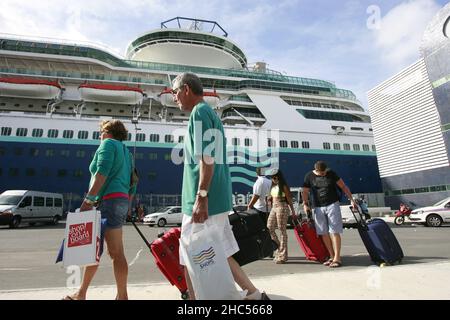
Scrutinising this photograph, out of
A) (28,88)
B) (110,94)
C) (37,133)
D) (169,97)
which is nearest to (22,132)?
(37,133)

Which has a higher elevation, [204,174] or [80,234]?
[204,174]

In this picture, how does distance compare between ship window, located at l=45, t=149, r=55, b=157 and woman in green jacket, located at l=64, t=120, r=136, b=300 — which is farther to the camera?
ship window, located at l=45, t=149, r=55, b=157

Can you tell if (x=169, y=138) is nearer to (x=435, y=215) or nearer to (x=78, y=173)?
(x=78, y=173)

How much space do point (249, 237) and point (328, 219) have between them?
2099 millimetres

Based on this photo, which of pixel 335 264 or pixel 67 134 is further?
pixel 67 134

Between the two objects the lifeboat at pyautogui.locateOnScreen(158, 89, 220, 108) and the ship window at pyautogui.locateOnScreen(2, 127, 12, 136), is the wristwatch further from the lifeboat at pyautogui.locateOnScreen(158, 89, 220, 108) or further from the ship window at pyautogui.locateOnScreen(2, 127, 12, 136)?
the ship window at pyautogui.locateOnScreen(2, 127, 12, 136)

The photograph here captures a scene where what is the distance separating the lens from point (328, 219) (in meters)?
4.46

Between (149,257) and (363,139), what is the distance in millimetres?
26311

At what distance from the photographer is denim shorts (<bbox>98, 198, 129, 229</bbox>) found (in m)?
2.48

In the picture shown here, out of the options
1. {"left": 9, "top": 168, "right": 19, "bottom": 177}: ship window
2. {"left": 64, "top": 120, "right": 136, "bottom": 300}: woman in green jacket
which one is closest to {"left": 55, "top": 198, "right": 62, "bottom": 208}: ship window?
{"left": 9, "top": 168, "right": 19, "bottom": 177}: ship window

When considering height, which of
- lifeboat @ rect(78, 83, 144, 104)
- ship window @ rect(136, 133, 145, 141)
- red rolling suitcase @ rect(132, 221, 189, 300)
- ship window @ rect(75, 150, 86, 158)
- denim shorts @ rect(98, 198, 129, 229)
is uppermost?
lifeboat @ rect(78, 83, 144, 104)

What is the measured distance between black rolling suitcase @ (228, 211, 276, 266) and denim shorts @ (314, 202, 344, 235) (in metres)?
1.80

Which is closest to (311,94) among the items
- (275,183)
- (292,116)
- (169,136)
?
(292,116)
